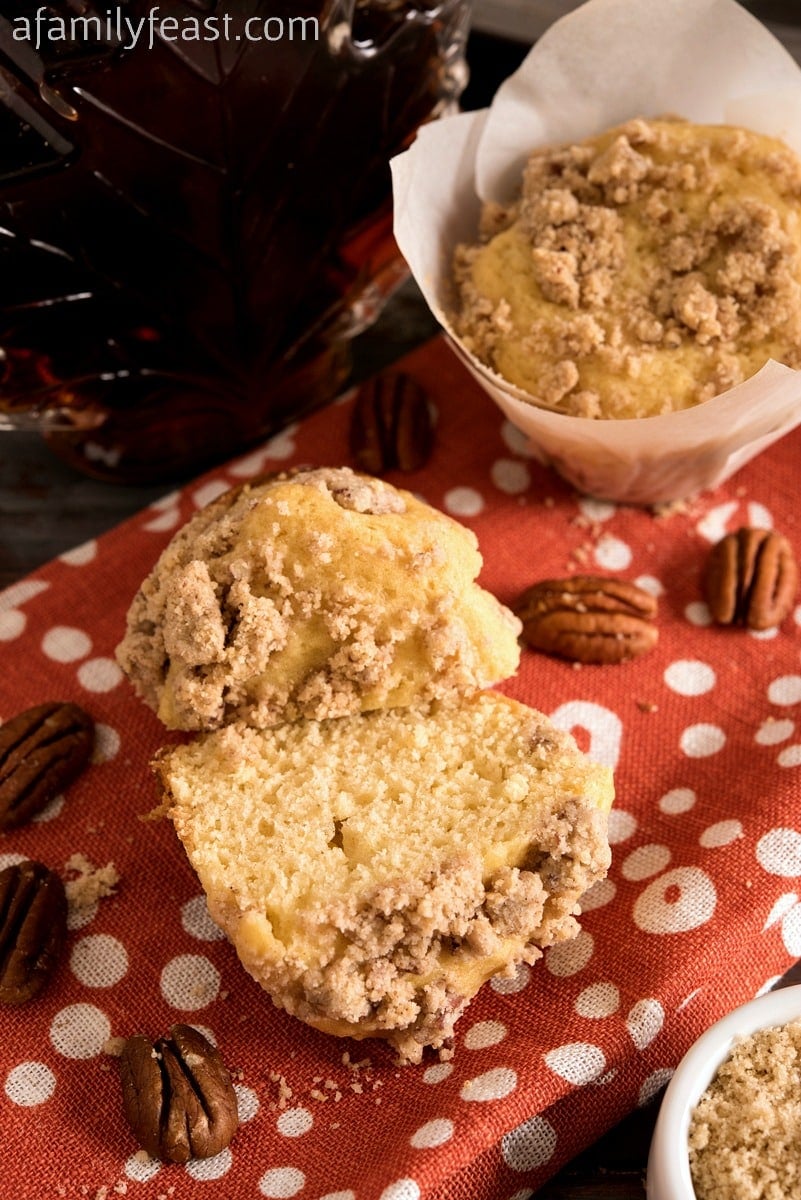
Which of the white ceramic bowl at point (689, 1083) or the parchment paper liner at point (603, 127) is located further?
the parchment paper liner at point (603, 127)

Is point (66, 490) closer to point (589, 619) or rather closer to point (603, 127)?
point (589, 619)

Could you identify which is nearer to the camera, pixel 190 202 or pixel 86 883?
pixel 86 883

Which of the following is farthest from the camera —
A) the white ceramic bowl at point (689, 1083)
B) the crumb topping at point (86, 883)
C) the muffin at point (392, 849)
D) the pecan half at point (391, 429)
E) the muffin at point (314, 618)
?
the pecan half at point (391, 429)

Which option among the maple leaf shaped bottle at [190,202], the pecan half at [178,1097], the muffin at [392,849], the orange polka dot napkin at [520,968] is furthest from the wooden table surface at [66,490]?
the pecan half at [178,1097]

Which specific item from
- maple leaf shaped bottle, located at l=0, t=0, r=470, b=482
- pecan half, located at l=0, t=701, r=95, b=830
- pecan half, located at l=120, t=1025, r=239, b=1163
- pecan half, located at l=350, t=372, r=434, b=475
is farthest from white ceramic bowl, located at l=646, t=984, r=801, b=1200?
maple leaf shaped bottle, located at l=0, t=0, r=470, b=482

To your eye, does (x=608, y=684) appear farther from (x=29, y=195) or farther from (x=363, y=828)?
(x=29, y=195)

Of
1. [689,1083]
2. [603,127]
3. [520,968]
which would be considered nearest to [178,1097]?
[520,968]

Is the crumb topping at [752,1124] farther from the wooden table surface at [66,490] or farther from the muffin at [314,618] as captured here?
the wooden table surface at [66,490]
